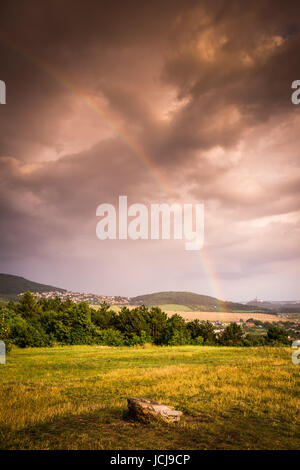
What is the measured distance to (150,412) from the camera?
1141cm

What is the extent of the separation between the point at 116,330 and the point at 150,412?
63218 mm

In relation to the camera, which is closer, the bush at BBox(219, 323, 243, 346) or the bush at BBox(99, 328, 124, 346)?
the bush at BBox(99, 328, 124, 346)

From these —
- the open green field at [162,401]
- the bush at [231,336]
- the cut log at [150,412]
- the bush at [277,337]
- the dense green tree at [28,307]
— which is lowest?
the bush at [231,336]

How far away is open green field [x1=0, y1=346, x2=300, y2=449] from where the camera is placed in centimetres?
957

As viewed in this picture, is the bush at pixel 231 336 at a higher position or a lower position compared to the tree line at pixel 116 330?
lower

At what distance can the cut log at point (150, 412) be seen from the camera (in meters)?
11.3

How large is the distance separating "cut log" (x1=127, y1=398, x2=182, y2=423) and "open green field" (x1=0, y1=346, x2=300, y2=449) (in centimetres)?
32

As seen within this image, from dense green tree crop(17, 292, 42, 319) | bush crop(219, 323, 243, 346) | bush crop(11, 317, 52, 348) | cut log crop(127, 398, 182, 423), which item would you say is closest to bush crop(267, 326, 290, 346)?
bush crop(219, 323, 243, 346)

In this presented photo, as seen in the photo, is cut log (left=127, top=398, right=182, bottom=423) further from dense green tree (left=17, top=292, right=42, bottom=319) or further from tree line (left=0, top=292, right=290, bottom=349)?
dense green tree (left=17, top=292, right=42, bottom=319)

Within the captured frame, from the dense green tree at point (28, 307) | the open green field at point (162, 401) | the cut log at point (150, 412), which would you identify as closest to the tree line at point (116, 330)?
the dense green tree at point (28, 307)

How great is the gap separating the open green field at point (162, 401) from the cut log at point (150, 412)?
32 cm

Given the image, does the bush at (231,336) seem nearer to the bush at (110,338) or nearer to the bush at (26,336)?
the bush at (110,338)
